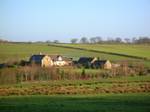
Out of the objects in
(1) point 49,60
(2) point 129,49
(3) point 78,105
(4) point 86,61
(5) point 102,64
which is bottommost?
(5) point 102,64

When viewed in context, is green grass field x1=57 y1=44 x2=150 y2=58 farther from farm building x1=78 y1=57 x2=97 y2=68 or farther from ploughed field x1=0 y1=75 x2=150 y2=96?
ploughed field x1=0 y1=75 x2=150 y2=96

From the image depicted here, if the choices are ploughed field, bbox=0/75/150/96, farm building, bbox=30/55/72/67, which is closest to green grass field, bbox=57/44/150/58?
farm building, bbox=30/55/72/67

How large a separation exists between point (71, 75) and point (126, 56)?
39.0 meters

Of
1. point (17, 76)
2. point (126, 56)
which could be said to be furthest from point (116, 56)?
point (17, 76)

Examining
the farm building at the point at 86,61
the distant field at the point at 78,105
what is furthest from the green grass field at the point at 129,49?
the distant field at the point at 78,105

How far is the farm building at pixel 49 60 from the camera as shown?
266ft

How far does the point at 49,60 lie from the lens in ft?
275

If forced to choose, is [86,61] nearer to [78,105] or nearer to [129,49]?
[129,49]

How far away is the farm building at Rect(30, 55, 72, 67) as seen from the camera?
266 feet

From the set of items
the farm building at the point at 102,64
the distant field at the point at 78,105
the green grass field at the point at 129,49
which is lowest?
the farm building at the point at 102,64

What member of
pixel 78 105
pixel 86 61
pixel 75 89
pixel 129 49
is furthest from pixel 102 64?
pixel 78 105

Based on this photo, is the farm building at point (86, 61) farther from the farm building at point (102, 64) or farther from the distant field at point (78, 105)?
the distant field at point (78, 105)

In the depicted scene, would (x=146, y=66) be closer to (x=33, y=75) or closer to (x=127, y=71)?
(x=127, y=71)

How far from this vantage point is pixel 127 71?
6125 centimetres
